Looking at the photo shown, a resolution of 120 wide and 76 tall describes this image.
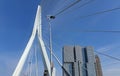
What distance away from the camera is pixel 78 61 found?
61.8 meters

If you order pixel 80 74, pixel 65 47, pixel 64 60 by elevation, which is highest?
pixel 65 47

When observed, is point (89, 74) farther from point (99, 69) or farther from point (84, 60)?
point (99, 69)

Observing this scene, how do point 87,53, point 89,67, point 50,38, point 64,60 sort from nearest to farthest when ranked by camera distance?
point 50,38, point 64,60, point 89,67, point 87,53

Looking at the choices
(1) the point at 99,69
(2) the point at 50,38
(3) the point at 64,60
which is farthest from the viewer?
(1) the point at 99,69

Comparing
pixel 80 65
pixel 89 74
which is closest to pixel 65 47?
pixel 80 65

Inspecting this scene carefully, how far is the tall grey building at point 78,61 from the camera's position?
58.2 metres

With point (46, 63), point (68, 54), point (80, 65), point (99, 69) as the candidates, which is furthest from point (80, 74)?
point (46, 63)

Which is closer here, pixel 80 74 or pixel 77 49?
pixel 80 74

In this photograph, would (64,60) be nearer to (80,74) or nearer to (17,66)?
(80,74)

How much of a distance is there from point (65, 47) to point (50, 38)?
4011 cm

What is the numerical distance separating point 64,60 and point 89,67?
9.38m

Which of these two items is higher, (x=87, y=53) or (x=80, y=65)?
(x=87, y=53)

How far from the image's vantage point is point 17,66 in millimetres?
23469

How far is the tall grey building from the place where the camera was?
58188 millimetres
